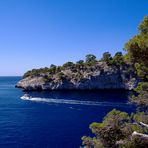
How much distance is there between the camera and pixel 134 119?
18.0 meters

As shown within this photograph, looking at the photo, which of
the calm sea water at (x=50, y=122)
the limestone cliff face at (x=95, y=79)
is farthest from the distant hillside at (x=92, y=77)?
the calm sea water at (x=50, y=122)

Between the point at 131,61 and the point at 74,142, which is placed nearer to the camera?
the point at 131,61

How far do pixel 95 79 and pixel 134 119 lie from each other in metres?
111

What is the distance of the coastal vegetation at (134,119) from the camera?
51.9 feet

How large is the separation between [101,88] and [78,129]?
75473mm

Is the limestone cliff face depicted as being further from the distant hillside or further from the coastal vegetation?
the coastal vegetation

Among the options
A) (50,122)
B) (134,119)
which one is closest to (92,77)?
(50,122)

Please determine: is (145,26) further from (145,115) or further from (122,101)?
(122,101)

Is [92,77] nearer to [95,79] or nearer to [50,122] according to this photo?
[95,79]

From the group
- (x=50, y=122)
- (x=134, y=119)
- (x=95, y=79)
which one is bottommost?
(x=50, y=122)

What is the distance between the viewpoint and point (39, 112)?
7444 centimetres

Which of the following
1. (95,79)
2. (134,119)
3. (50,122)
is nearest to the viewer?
(134,119)

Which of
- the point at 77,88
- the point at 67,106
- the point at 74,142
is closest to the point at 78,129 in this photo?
the point at 74,142

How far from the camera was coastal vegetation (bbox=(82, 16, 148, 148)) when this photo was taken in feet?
51.9
